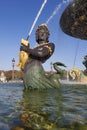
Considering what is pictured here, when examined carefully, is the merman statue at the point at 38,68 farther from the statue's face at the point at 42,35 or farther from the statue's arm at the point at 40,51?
the statue's face at the point at 42,35

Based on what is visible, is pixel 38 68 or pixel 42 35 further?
pixel 42 35

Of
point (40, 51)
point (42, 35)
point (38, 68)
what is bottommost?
point (38, 68)

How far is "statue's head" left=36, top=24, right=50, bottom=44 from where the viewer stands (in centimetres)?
931

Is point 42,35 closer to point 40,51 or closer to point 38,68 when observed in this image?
point 40,51

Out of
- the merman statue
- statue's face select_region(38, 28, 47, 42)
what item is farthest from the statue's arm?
statue's face select_region(38, 28, 47, 42)

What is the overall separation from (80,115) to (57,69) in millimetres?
4862

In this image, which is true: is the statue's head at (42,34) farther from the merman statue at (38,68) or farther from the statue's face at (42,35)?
the merman statue at (38,68)

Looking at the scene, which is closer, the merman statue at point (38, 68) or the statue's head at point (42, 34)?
the merman statue at point (38, 68)

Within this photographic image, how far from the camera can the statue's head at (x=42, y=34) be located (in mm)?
9312

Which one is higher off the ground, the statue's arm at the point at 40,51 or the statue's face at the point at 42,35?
the statue's face at the point at 42,35

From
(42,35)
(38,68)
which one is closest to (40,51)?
(38,68)

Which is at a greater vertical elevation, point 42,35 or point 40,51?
point 42,35

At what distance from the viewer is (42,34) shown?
368 inches

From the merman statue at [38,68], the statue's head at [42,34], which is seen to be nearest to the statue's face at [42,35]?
the statue's head at [42,34]
